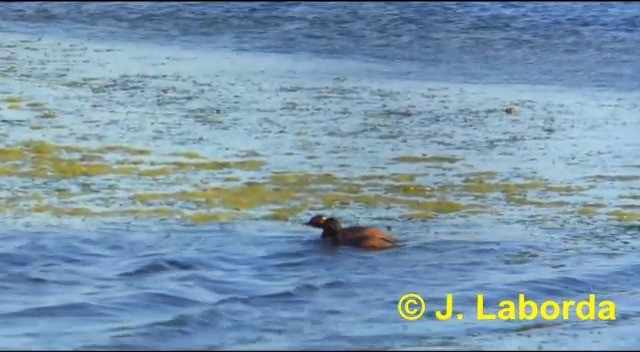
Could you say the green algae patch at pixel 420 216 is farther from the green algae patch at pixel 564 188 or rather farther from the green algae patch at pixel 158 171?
the green algae patch at pixel 158 171

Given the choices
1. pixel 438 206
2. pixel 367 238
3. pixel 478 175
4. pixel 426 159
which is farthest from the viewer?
pixel 426 159

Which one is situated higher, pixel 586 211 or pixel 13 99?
pixel 13 99

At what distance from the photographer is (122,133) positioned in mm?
15086

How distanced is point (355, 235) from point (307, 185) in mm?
2293

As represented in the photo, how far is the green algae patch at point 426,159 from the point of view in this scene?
1424cm

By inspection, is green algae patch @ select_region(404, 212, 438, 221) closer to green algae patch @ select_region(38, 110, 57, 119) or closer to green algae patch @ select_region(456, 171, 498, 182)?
green algae patch @ select_region(456, 171, 498, 182)

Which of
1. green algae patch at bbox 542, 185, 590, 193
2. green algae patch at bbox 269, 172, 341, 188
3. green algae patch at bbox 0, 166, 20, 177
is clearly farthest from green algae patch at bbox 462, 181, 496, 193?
green algae patch at bbox 0, 166, 20, 177

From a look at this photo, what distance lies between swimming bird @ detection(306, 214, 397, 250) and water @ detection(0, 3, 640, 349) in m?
0.14

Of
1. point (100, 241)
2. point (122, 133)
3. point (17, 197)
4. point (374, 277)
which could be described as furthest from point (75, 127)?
point (374, 277)

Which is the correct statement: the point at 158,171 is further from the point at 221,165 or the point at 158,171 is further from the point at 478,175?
the point at 478,175

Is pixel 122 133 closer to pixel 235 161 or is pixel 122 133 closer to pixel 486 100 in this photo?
pixel 235 161

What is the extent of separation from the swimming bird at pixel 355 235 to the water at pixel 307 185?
0.14 metres

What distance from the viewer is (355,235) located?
1087cm

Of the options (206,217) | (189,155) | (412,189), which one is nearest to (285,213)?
(206,217)
